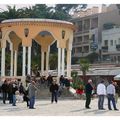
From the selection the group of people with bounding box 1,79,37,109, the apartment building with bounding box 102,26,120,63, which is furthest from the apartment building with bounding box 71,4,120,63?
the group of people with bounding box 1,79,37,109

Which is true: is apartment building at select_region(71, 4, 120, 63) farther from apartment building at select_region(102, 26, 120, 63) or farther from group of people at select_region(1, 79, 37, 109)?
group of people at select_region(1, 79, 37, 109)

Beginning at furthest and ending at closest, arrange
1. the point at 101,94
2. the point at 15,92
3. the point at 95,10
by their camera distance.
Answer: the point at 95,10 → the point at 15,92 → the point at 101,94

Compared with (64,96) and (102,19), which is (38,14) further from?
(64,96)

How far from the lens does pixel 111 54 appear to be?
76.2 meters

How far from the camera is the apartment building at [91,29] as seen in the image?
78062 millimetres

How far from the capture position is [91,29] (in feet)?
265

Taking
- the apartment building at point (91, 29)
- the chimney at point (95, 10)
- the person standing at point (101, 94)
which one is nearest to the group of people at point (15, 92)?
the person standing at point (101, 94)

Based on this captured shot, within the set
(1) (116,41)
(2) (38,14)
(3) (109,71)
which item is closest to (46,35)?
(3) (109,71)

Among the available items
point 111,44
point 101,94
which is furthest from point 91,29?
point 101,94

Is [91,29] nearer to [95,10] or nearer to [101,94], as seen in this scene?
[95,10]

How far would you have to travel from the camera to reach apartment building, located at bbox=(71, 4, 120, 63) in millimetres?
78062

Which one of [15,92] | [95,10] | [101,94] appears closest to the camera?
[101,94]

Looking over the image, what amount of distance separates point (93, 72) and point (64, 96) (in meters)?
24.5

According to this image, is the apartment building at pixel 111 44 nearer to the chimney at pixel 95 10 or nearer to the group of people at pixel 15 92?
the chimney at pixel 95 10
